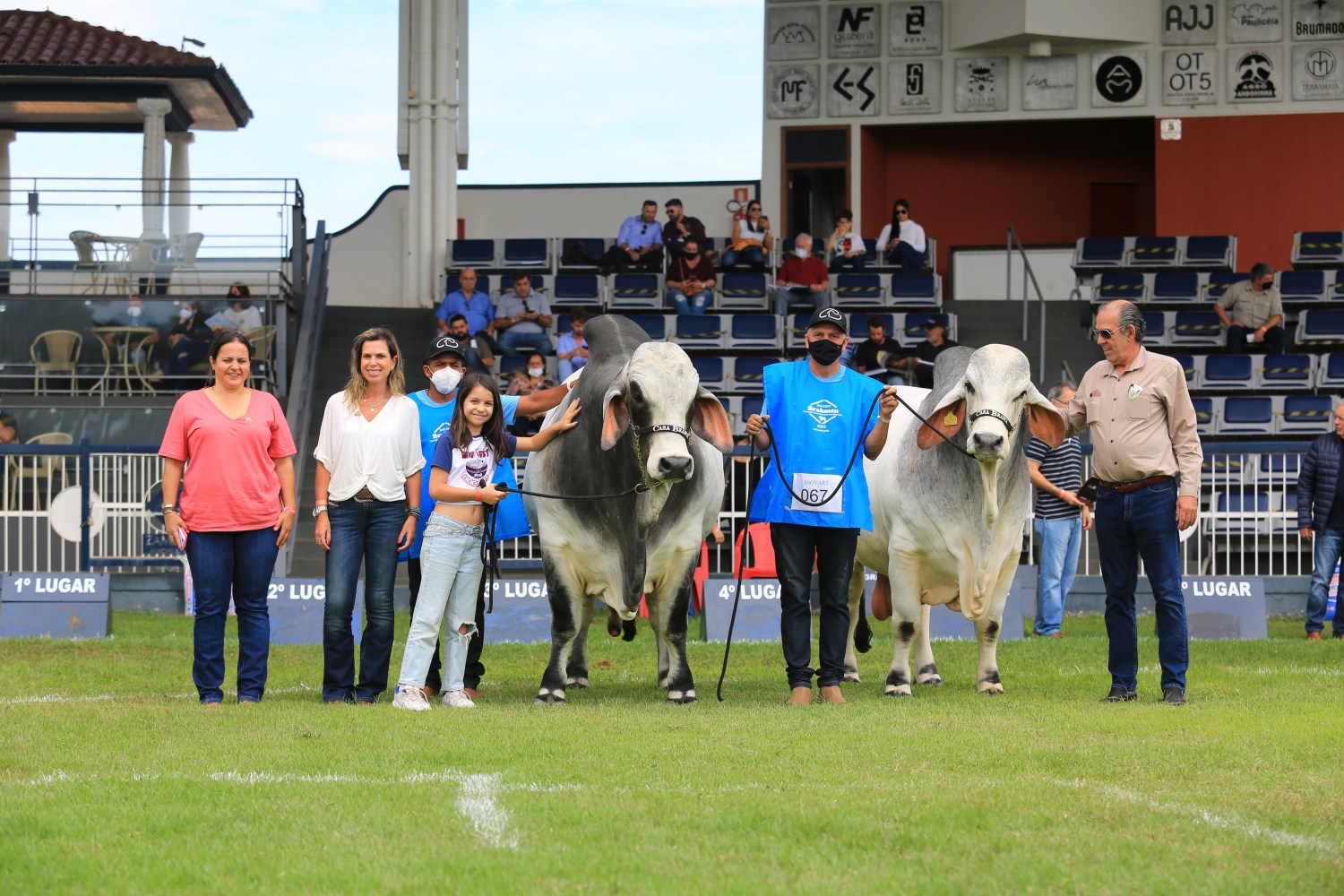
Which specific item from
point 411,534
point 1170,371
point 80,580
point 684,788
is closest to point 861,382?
point 1170,371

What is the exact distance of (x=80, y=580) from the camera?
14.1m

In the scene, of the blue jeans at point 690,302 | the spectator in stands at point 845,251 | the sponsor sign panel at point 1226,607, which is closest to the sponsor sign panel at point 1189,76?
the spectator in stands at point 845,251

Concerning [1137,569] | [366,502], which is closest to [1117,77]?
[1137,569]

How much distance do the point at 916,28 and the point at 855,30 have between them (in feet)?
3.41

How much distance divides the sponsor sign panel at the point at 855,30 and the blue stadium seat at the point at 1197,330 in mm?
8411

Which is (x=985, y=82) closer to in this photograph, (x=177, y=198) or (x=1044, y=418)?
(x=177, y=198)

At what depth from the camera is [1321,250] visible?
26594 millimetres

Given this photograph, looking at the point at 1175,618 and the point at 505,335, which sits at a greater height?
the point at 505,335

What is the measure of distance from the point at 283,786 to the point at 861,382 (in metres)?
4.53

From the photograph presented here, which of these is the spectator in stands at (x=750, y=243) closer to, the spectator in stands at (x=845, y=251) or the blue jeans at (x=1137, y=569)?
the spectator in stands at (x=845, y=251)

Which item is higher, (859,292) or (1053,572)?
(859,292)

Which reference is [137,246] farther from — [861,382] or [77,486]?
[861,382]

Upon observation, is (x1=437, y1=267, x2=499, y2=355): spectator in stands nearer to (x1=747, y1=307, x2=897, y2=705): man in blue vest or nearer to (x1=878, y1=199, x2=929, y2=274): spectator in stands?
(x1=878, y1=199, x2=929, y2=274): spectator in stands

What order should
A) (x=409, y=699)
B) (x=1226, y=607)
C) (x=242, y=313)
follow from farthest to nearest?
(x=242, y=313), (x=1226, y=607), (x=409, y=699)
